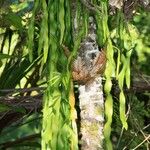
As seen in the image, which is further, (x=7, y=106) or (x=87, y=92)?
(x=7, y=106)

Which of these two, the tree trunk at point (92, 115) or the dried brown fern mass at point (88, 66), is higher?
the dried brown fern mass at point (88, 66)

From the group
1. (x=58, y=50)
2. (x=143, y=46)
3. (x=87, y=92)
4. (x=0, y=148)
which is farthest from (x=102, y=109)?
(x=143, y=46)

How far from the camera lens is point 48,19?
55.9 inches

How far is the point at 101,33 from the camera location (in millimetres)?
1387

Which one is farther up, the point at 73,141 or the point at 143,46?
the point at 143,46

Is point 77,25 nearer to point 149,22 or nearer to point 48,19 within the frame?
point 48,19

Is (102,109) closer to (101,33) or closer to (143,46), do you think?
(101,33)

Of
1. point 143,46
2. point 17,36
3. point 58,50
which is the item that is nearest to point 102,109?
point 58,50

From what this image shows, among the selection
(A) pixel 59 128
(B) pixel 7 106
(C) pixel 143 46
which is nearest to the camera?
(A) pixel 59 128

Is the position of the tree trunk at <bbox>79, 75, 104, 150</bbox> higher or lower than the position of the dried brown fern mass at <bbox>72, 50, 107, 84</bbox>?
lower

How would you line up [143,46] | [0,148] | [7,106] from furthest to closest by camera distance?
1. [143,46]
2. [0,148]
3. [7,106]

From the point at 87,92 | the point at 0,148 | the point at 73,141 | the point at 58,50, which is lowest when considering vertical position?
the point at 0,148

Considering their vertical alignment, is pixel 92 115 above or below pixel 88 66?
below

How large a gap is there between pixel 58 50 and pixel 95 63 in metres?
0.12
